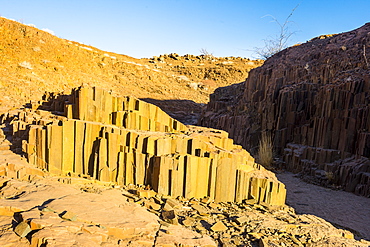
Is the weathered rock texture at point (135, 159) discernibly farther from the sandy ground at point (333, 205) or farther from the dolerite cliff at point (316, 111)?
the dolerite cliff at point (316, 111)

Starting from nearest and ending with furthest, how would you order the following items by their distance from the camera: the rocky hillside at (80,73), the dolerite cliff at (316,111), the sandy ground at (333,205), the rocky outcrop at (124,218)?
the rocky outcrop at (124,218)
the sandy ground at (333,205)
the dolerite cliff at (316,111)
the rocky hillside at (80,73)

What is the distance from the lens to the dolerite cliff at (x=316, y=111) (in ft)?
28.3

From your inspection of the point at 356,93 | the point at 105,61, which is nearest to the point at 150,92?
the point at 105,61

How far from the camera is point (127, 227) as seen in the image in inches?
123

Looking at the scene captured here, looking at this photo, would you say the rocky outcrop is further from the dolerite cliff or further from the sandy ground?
the dolerite cliff

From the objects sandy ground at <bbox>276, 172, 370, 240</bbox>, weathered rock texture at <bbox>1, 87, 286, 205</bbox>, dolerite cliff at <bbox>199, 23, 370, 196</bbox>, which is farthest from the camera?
dolerite cliff at <bbox>199, 23, 370, 196</bbox>

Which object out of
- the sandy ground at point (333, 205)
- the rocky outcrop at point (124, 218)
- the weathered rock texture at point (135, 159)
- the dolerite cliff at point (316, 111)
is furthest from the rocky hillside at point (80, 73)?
the sandy ground at point (333, 205)

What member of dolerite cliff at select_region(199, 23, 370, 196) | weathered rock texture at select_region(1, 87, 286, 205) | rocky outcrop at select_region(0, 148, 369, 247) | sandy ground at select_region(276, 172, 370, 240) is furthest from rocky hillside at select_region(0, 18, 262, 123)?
sandy ground at select_region(276, 172, 370, 240)

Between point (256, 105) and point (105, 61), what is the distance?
16.4 metres

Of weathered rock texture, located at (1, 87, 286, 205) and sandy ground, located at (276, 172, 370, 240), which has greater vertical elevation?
weathered rock texture, located at (1, 87, 286, 205)

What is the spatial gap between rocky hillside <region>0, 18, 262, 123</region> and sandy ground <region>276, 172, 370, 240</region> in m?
11.4

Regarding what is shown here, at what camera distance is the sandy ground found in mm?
5603

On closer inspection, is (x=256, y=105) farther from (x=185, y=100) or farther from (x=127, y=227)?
(x=127, y=227)

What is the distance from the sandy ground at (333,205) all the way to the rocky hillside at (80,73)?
1145 centimetres
